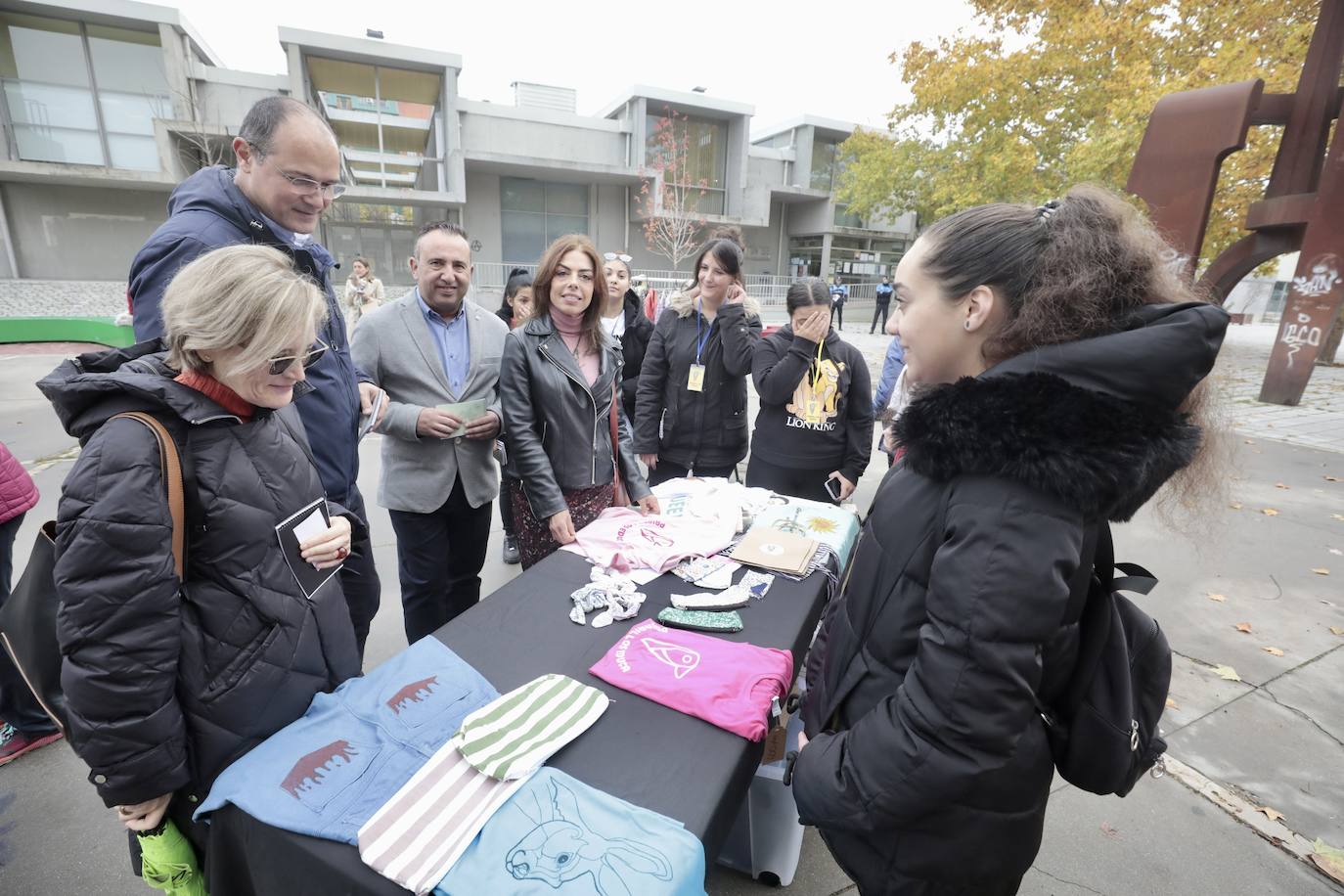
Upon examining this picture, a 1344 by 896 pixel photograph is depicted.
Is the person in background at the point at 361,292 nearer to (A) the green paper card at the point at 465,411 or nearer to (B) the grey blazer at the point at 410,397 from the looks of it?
(B) the grey blazer at the point at 410,397

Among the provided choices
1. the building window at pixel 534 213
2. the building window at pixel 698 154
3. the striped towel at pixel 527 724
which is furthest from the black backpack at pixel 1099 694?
the building window at pixel 698 154

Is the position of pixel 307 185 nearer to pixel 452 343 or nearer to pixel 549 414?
pixel 452 343

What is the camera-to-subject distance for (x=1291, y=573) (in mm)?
4281

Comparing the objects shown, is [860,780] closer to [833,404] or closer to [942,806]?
[942,806]

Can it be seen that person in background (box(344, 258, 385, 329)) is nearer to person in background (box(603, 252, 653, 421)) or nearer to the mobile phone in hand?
person in background (box(603, 252, 653, 421))

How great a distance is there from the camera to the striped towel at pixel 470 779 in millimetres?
1097

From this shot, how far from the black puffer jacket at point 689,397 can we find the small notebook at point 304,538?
96.9 inches

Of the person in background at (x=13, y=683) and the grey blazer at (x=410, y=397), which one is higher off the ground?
the grey blazer at (x=410, y=397)

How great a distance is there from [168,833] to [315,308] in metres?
1.25

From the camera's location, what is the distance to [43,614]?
1370 mm

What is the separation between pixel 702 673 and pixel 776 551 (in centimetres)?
84

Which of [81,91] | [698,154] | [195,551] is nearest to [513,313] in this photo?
[195,551]

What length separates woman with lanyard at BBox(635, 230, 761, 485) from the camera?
3729 millimetres

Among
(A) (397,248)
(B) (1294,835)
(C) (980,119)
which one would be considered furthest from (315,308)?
(A) (397,248)
